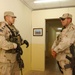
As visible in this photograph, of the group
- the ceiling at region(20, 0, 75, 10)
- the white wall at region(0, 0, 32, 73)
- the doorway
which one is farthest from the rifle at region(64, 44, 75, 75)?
the doorway

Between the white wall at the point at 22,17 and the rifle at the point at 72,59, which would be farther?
the white wall at the point at 22,17

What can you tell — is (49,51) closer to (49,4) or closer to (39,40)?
(39,40)

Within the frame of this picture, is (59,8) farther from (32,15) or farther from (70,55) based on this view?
(70,55)

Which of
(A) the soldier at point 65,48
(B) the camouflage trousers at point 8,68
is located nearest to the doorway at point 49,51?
(A) the soldier at point 65,48

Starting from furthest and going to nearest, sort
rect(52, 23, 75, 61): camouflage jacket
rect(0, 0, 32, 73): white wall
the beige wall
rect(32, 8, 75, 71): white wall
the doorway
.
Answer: the doorway < rect(32, 8, 75, 71): white wall < the beige wall < rect(0, 0, 32, 73): white wall < rect(52, 23, 75, 61): camouflage jacket

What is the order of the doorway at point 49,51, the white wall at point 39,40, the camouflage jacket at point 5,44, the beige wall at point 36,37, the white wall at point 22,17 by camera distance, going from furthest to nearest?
the doorway at point 49,51 < the white wall at point 39,40 < the beige wall at point 36,37 < the white wall at point 22,17 < the camouflage jacket at point 5,44

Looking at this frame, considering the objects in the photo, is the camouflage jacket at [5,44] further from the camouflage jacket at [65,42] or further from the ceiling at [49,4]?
the ceiling at [49,4]

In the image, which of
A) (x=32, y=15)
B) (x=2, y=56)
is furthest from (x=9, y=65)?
(x=32, y=15)

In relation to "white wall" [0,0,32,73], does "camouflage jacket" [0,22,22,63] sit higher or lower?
lower

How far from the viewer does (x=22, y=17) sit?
147 inches

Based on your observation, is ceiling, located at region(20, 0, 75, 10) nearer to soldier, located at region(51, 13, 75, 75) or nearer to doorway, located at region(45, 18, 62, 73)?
doorway, located at region(45, 18, 62, 73)

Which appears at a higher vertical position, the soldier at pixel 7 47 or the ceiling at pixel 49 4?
the ceiling at pixel 49 4

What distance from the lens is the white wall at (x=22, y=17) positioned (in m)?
2.82

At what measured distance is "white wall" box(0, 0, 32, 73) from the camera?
2.82m
